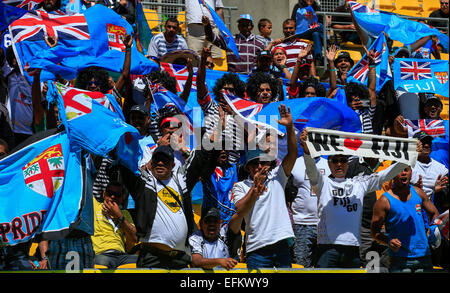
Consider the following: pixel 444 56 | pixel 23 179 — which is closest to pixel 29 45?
pixel 23 179

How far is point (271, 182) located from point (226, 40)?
402 cm

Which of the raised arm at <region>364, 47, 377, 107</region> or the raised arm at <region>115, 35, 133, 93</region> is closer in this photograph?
the raised arm at <region>115, 35, 133, 93</region>

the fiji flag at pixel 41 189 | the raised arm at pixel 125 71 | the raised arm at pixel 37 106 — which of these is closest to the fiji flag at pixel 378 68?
the raised arm at pixel 125 71

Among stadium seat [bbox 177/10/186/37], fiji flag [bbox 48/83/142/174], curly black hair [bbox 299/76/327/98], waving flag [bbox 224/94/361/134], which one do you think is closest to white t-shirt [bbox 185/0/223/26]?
stadium seat [bbox 177/10/186/37]

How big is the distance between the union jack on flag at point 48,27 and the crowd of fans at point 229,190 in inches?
7.3

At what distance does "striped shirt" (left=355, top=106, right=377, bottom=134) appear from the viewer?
10.5m

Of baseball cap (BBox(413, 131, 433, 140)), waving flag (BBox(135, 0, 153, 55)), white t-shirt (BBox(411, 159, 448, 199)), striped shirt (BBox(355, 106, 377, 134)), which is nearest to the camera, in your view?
white t-shirt (BBox(411, 159, 448, 199))

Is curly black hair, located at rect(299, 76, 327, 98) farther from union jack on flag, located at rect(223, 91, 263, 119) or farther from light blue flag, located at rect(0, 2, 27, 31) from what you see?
light blue flag, located at rect(0, 2, 27, 31)

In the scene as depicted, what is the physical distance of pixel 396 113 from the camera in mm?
11922

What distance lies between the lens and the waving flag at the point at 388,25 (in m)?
12.5

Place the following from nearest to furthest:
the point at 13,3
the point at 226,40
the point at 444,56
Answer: the point at 13,3 < the point at 226,40 < the point at 444,56

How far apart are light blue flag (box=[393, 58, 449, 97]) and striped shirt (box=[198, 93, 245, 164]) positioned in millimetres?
3711
